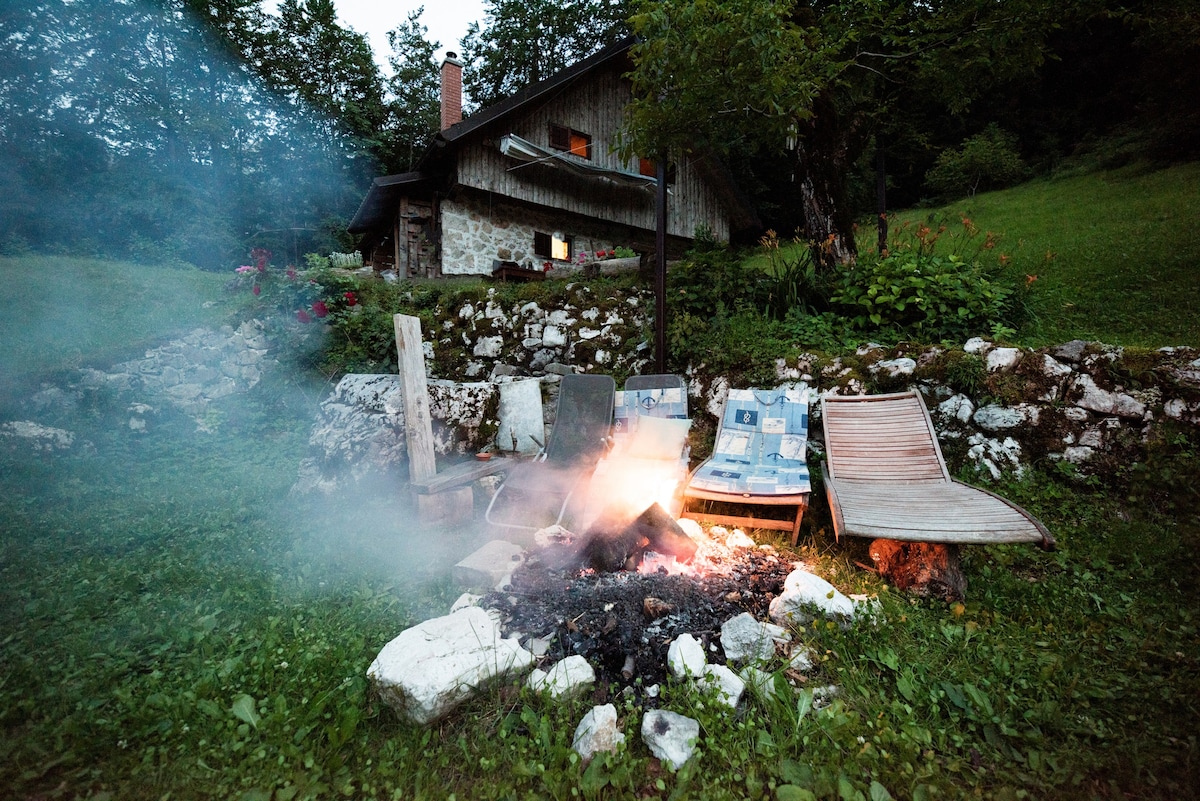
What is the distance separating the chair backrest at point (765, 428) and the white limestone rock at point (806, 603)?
4.97 feet

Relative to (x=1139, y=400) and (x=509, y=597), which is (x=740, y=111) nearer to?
(x=1139, y=400)

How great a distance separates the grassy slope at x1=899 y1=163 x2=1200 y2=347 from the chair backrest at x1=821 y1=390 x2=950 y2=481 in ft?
4.97

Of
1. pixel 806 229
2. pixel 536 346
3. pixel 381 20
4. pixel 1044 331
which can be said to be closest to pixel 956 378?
pixel 1044 331

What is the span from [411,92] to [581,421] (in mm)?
24960

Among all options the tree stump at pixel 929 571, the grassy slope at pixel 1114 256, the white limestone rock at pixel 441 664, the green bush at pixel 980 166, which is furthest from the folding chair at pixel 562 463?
the green bush at pixel 980 166

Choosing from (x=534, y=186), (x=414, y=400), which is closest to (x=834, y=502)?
(x=414, y=400)

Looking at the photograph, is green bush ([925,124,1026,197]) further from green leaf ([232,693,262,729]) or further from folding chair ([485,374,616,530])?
green leaf ([232,693,262,729])

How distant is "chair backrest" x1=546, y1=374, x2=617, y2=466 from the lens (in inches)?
180

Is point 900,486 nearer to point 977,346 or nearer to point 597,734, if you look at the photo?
point 977,346

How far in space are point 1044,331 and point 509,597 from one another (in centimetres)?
530

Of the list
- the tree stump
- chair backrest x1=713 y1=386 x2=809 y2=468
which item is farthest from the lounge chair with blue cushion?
the tree stump

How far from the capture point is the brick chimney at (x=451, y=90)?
11492 millimetres

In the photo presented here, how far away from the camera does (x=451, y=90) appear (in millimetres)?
11578

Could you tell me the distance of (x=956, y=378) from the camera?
3.96 m
